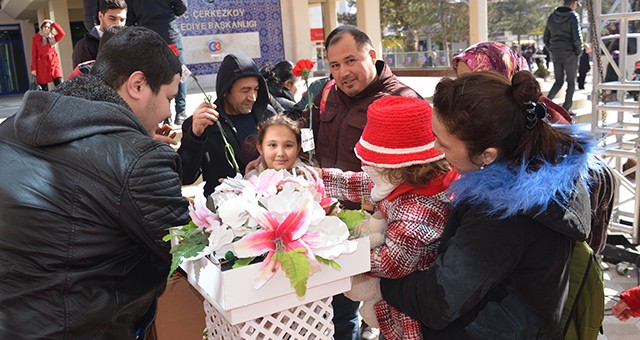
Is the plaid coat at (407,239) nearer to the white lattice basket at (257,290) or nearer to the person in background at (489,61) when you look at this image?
the white lattice basket at (257,290)

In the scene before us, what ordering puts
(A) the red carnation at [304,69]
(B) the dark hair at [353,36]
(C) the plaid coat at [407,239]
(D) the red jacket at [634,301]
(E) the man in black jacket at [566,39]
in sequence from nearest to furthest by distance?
(C) the plaid coat at [407,239], (D) the red jacket at [634,301], (A) the red carnation at [304,69], (B) the dark hair at [353,36], (E) the man in black jacket at [566,39]

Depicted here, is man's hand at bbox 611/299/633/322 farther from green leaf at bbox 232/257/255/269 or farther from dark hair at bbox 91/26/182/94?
dark hair at bbox 91/26/182/94

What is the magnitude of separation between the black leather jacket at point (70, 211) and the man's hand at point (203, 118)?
3.74 ft

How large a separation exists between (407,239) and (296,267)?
1.78 ft

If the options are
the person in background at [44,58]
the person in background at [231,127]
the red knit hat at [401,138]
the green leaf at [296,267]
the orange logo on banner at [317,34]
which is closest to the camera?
the green leaf at [296,267]

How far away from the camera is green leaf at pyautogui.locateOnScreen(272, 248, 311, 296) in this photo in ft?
3.47

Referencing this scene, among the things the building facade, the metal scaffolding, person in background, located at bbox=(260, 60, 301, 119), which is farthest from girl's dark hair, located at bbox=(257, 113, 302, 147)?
the building facade

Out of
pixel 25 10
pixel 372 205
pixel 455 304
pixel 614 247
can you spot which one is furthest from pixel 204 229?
pixel 25 10

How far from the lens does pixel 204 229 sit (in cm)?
123

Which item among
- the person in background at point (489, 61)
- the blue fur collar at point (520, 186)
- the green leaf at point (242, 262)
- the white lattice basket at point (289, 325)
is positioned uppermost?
the person in background at point (489, 61)

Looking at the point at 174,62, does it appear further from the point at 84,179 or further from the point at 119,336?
the point at 119,336

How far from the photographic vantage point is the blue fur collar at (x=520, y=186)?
1289mm

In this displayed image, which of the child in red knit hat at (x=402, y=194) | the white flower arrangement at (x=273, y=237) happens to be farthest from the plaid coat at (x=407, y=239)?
the white flower arrangement at (x=273, y=237)

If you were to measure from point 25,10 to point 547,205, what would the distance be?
22734 mm
